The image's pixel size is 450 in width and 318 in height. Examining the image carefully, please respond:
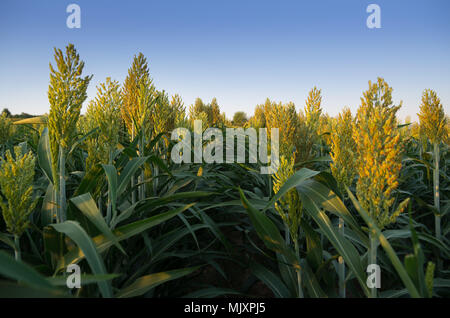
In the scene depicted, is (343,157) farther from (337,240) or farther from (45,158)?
(45,158)

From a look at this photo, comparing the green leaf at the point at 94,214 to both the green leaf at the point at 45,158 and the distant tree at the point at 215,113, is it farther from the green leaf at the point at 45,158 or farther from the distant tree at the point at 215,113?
the distant tree at the point at 215,113

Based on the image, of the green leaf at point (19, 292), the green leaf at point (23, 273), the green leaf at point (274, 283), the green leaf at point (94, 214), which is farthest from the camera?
the green leaf at point (274, 283)

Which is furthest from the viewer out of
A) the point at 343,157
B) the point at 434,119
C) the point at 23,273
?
the point at 434,119

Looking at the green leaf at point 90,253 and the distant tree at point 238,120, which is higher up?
the distant tree at point 238,120

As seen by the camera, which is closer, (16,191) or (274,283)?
(16,191)

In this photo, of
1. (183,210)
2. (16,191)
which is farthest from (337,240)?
(16,191)

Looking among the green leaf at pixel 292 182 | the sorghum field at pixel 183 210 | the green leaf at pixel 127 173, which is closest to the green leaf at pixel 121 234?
the sorghum field at pixel 183 210

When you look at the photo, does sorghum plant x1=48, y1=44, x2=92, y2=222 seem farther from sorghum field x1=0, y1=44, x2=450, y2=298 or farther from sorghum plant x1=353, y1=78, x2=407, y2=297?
sorghum plant x1=353, y1=78, x2=407, y2=297

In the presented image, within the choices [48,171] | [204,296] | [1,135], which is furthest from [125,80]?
[1,135]

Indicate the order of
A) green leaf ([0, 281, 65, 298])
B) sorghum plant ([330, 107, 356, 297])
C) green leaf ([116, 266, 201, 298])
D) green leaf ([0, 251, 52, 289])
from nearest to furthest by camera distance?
green leaf ([0, 251, 52, 289])
green leaf ([0, 281, 65, 298])
green leaf ([116, 266, 201, 298])
sorghum plant ([330, 107, 356, 297])

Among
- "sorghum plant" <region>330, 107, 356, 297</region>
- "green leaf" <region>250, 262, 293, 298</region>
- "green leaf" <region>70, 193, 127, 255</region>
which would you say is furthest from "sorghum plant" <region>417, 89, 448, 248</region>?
"green leaf" <region>70, 193, 127, 255</region>

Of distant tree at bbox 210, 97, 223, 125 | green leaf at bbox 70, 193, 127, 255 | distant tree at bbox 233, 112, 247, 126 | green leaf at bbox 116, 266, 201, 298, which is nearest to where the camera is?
green leaf at bbox 70, 193, 127, 255

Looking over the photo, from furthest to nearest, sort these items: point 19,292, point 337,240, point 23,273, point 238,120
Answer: point 238,120
point 337,240
point 19,292
point 23,273

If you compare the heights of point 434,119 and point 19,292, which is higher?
point 434,119
